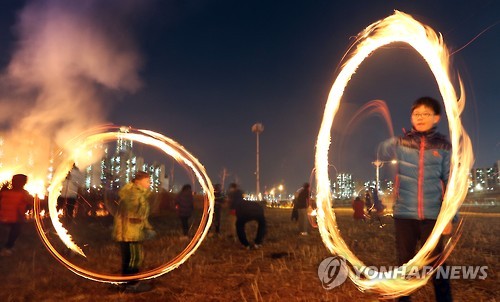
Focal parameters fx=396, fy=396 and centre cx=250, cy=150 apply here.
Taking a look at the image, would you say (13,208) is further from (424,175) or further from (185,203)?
(424,175)

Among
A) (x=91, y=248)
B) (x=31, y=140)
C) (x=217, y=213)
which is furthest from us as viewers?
(x=31, y=140)

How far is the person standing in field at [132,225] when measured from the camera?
6023 millimetres

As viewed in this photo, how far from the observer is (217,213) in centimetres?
1393

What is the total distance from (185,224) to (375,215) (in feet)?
33.1

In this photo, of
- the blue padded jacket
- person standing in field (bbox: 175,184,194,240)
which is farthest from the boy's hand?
person standing in field (bbox: 175,184,194,240)

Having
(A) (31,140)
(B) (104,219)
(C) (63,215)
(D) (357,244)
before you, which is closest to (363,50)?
(D) (357,244)

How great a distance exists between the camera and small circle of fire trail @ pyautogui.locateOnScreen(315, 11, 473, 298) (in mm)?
4281

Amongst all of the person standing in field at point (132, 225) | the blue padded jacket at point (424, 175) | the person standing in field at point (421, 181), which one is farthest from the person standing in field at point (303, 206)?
the blue padded jacket at point (424, 175)

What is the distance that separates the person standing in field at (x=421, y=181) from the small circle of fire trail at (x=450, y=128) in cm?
10

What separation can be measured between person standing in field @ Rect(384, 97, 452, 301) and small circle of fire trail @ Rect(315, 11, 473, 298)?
0.10m

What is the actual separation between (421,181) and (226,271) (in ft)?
14.7

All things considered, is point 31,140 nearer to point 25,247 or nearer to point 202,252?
point 25,247

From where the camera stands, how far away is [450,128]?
17.3 feet

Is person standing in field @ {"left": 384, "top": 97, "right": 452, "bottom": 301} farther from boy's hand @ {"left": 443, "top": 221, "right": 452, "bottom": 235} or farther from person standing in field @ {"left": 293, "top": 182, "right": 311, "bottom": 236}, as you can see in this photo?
person standing in field @ {"left": 293, "top": 182, "right": 311, "bottom": 236}
